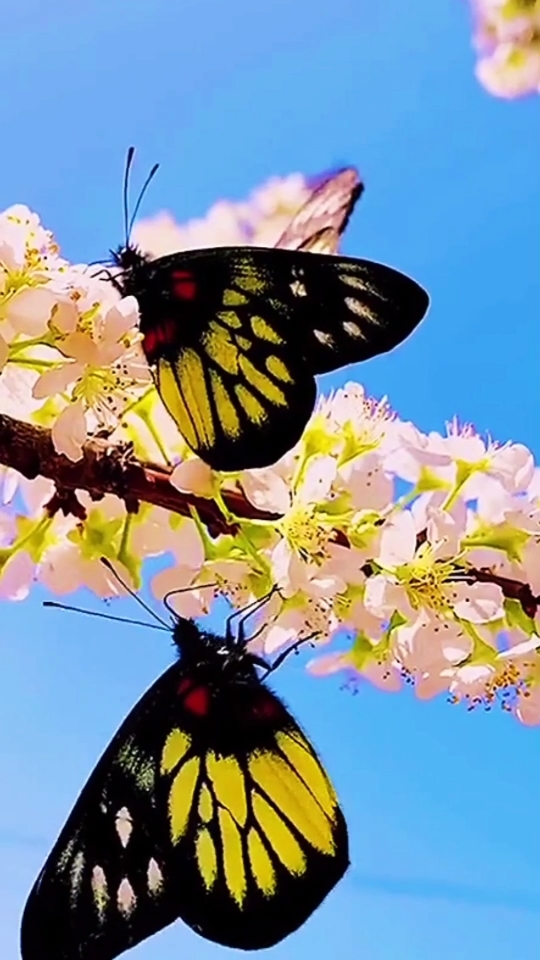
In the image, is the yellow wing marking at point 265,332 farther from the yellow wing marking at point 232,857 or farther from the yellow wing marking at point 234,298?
the yellow wing marking at point 232,857

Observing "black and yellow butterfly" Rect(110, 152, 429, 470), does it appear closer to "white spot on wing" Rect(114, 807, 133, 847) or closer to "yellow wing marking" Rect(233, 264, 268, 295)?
"yellow wing marking" Rect(233, 264, 268, 295)

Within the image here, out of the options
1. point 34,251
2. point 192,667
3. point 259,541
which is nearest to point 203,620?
point 192,667

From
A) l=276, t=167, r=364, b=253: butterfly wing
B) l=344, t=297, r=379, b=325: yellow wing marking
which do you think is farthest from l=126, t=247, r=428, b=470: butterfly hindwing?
l=276, t=167, r=364, b=253: butterfly wing

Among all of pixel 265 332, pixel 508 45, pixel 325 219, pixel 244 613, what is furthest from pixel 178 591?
pixel 508 45

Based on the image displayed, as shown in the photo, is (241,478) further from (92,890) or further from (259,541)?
(92,890)

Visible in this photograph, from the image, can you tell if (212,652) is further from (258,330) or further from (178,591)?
(258,330)
